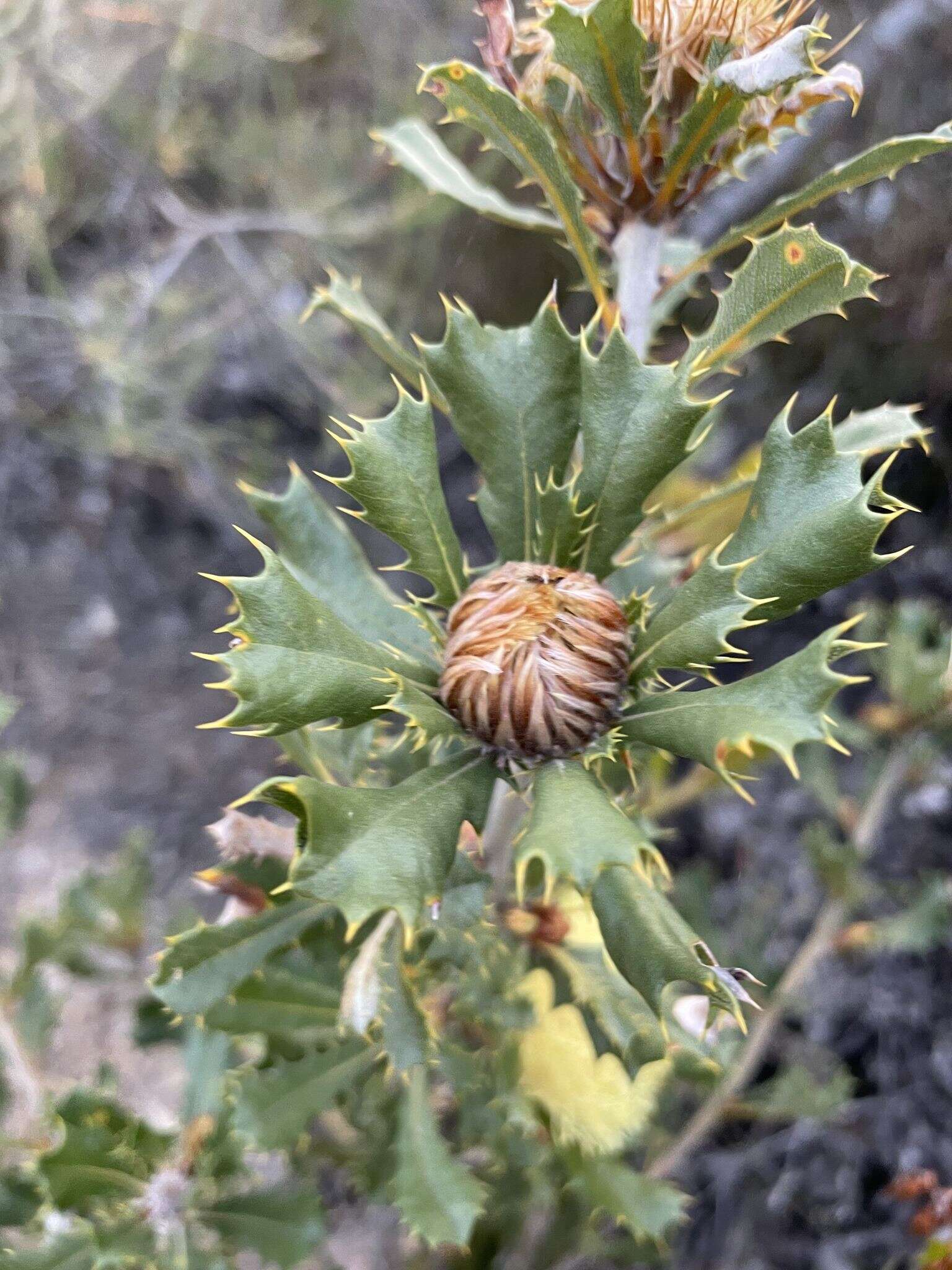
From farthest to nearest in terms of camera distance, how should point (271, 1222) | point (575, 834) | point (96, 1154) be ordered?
1. point (271, 1222)
2. point (96, 1154)
3. point (575, 834)

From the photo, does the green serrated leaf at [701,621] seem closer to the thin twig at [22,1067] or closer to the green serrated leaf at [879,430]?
the green serrated leaf at [879,430]

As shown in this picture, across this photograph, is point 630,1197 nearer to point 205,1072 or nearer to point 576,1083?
point 576,1083

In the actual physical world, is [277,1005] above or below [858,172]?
below

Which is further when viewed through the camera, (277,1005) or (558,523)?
(277,1005)

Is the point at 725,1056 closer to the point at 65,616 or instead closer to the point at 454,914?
the point at 454,914

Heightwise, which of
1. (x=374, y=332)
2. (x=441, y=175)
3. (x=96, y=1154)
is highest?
(x=441, y=175)

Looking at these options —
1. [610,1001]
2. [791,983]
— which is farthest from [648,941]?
[791,983]
